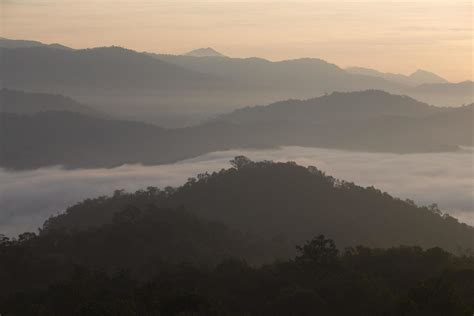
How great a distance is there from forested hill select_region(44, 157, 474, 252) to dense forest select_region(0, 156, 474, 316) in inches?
7.9

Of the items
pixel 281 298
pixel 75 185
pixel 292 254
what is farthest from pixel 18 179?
pixel 281 298

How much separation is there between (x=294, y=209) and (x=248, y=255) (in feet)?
69.6

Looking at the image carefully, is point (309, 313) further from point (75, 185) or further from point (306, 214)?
point (75, 185)

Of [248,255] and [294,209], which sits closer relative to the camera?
[248,255]

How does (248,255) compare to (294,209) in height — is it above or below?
below

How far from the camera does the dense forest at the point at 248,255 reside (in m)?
32.2

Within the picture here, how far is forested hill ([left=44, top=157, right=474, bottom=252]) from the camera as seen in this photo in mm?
81125

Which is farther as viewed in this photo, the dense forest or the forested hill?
the forested hill

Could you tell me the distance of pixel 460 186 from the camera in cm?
17962

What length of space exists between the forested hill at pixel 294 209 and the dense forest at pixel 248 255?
201mm

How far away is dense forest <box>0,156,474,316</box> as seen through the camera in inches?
1268

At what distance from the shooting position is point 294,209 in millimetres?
89000

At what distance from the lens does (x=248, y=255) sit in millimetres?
68875

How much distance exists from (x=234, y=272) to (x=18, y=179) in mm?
167150
